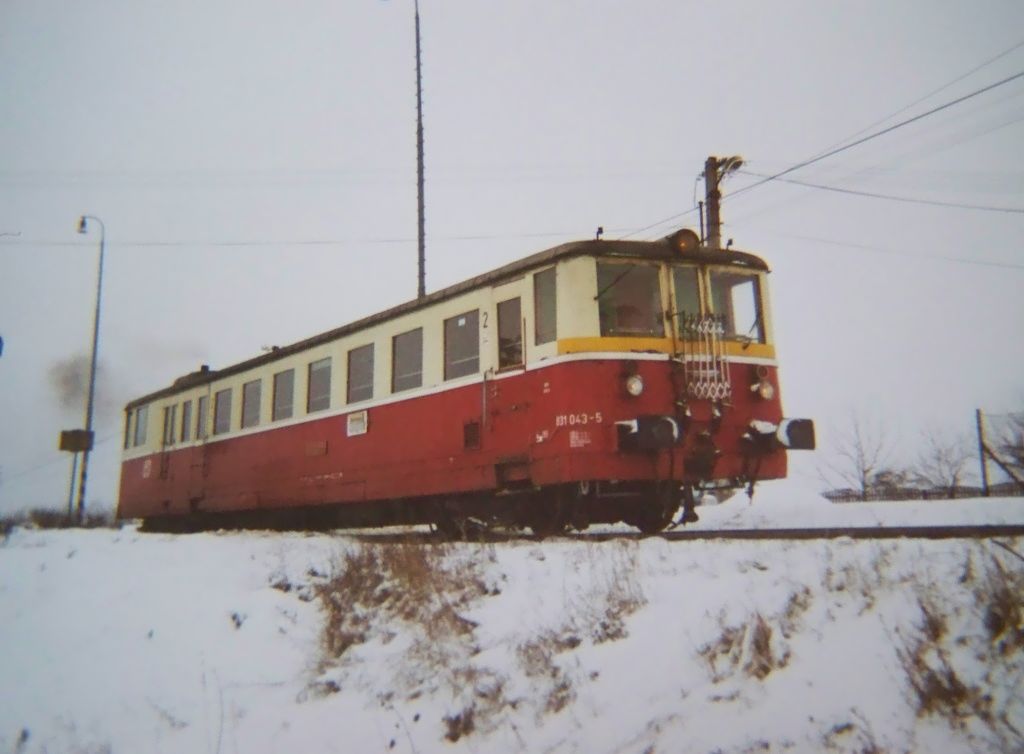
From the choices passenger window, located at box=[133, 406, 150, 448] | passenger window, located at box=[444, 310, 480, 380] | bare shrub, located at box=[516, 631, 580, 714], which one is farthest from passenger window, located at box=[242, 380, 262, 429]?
bare shrub, located at box=[516, 631, 580, 714]

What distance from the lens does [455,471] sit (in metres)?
9.00

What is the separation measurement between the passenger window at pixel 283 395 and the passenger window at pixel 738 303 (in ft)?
22.9

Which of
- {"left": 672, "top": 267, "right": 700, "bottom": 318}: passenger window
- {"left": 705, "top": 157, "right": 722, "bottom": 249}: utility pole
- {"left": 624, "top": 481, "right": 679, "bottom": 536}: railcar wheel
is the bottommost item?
{"left": 624, "top": 481, "right": 679, "bottom": 536}: railcar wheel

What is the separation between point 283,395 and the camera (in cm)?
1284

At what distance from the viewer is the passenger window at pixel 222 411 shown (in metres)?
14.4

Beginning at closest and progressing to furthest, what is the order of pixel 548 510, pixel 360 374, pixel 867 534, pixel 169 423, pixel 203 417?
pixel 867 534, pixel 548 510, pixel 360 374, pixel 203 417, pixel 169 423

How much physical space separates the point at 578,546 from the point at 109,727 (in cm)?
352

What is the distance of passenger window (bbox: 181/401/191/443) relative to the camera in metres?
15.7

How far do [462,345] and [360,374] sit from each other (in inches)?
96.3

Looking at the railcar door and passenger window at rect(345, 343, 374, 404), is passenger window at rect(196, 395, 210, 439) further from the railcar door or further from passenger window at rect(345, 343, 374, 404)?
the railcar door

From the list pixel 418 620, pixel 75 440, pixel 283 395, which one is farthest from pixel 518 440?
pixel 75 440

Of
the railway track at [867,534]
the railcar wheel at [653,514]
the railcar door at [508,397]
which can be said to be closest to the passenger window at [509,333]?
the railcar door at [508,397]

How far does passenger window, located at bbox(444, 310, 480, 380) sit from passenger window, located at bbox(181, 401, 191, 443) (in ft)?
27.9

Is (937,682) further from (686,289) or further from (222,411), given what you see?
(222,411)
